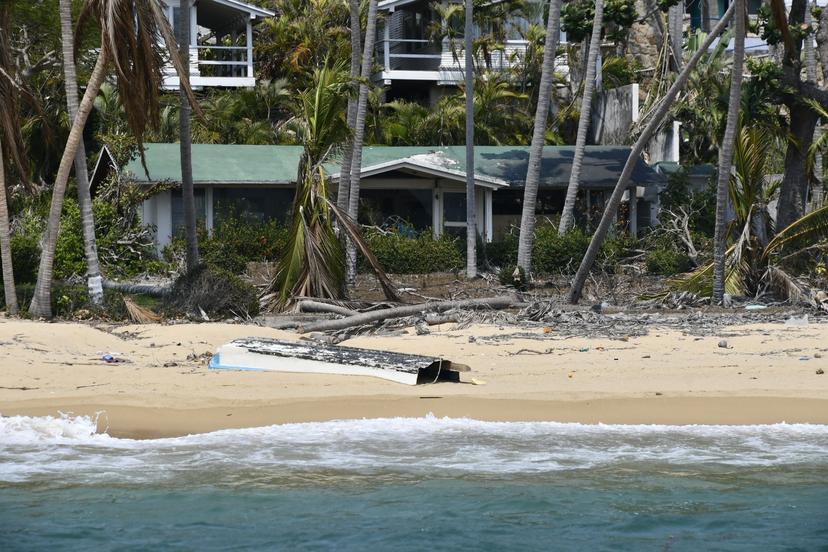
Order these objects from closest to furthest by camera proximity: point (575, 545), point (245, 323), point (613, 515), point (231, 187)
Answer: point (575, 545), point (613, 515), point (245, 323), point (231, 187)

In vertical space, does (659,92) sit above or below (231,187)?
above

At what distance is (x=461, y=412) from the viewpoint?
11930 mm

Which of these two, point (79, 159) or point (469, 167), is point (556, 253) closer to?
point (469, 167)

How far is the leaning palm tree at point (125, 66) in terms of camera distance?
16.9 meters

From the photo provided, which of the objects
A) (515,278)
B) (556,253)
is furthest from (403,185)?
(515,278)

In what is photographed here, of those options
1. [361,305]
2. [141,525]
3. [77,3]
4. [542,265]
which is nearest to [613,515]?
[141,525]

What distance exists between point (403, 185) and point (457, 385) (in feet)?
53.3

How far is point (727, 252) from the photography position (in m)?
20.8

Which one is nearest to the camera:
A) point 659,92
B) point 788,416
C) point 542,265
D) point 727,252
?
point 788,416

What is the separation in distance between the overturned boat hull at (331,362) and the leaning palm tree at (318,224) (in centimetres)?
532

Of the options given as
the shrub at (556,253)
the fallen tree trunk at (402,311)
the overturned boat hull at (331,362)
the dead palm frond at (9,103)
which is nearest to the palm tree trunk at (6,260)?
the dead palm frond at (9,103)

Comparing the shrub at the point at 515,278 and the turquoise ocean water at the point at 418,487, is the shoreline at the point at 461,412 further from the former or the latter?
the shrub at the point at 515,278

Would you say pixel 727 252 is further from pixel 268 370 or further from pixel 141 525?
pixel 141 525

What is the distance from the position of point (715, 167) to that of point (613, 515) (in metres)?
21.9
